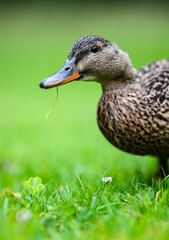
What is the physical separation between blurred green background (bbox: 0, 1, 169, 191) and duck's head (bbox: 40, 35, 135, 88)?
81 centimetres

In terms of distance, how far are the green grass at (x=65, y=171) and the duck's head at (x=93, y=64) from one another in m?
0.74

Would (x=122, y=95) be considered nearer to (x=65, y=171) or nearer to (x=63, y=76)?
(x=63, y=76)

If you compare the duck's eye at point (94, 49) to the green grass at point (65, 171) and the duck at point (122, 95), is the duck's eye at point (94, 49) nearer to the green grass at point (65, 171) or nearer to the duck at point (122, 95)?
the duck at point (122, 95)

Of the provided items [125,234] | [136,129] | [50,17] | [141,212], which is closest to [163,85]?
[136,129]

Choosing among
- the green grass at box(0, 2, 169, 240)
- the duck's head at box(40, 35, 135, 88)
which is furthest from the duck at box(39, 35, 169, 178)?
the green grass at box(0, 2, 169, 240)

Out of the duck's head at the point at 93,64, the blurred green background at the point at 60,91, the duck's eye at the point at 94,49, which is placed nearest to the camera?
the duck's head at the point at 93,64

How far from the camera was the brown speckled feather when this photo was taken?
2895 millimetres

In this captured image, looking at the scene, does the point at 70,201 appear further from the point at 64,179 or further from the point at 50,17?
the point at 50,17

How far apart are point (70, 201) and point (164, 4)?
2053cm

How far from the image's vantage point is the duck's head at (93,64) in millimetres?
2820

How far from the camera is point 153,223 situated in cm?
199

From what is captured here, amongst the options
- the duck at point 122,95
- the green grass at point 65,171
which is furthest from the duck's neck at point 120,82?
the green grass at point 65,171

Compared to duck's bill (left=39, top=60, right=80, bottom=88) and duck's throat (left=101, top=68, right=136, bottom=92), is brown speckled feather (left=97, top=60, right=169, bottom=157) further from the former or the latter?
duck's bill (left=39, top=60, right=80, bottom=88)

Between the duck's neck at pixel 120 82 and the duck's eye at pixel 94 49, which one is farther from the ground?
the duck's eye at pixel 94 49
